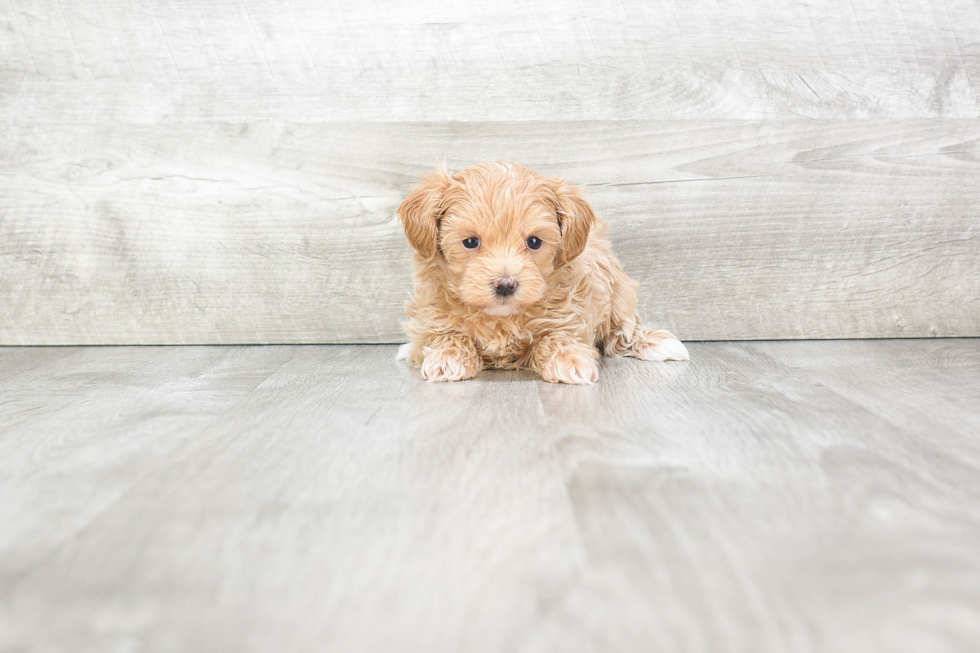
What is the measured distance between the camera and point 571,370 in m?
1.65

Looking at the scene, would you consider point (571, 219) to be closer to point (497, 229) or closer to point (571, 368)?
point (497, 229)

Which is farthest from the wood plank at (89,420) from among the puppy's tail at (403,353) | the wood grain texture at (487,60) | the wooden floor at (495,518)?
the wood grain texture at (487,60)

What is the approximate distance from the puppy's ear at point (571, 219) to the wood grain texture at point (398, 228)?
539mm

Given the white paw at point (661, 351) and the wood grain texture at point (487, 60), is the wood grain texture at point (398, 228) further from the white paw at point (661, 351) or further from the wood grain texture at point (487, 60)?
the white paw at point (661, 351)

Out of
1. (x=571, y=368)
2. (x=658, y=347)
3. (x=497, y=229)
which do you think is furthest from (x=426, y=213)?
(x=658, y=347)

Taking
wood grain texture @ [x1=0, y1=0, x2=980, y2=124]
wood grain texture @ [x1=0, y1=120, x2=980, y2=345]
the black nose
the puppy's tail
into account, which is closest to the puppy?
the black nose

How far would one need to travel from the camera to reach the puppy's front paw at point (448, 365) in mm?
1700

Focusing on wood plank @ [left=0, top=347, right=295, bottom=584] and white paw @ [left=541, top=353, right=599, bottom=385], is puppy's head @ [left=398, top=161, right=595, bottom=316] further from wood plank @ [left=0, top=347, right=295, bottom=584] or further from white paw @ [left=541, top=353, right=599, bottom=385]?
wood plank @ [left=0, top=347, right=295, bottom=584]

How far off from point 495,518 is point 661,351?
1148mm

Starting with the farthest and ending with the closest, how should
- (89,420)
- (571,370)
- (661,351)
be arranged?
1. (661,351)
2. (571,370)
3. (89,420)

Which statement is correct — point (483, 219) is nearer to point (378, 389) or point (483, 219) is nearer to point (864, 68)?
point (378, 389)

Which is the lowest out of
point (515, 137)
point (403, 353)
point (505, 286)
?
point (403, 353)

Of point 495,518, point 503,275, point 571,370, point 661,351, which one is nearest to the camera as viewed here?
point 495,518

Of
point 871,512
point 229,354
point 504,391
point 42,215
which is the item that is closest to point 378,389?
point 504,391
